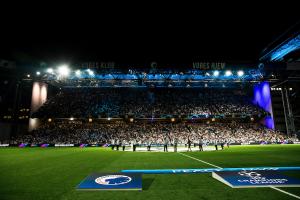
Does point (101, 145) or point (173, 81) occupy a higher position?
point (173, 81)

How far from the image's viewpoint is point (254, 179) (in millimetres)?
6445

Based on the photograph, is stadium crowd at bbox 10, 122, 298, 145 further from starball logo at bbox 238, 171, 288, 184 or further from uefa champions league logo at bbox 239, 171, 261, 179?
starball logo at bbox 238, 171, 288, 184

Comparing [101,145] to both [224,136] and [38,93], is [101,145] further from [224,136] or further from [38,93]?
[224,136]

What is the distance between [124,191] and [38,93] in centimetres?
4786

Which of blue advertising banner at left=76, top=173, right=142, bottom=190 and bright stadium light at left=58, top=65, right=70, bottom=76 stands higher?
bright stadium light at left=58, top=65, right=70, bottom=76

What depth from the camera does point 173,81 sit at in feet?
135

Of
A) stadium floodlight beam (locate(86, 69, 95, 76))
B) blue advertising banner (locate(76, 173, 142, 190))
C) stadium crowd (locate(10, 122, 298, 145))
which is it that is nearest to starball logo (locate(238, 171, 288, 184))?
blue advertising banner (locate(76, 173, 142, 190))

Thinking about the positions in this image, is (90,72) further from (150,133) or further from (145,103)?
(145,103)

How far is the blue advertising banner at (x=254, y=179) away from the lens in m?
6.13

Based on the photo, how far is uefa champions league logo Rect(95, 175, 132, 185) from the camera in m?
6.27

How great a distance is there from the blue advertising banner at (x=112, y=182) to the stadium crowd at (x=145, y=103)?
37789 millimetres

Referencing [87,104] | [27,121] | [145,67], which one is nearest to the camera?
[145,67]

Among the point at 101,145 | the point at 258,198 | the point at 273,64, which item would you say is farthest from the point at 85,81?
the point at 258,198

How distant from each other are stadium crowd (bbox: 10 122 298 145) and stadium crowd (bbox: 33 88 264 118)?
281 centimetres
